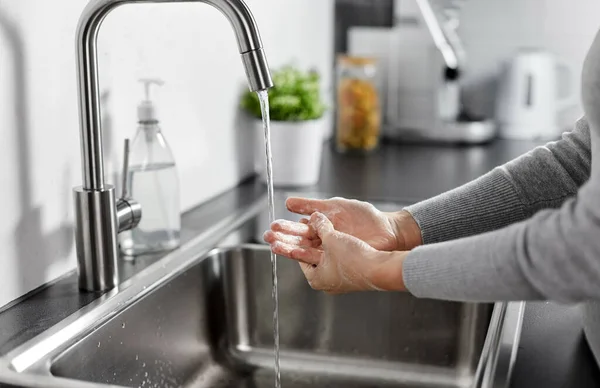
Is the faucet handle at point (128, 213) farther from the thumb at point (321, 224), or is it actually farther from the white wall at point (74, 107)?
the thumb at point (321, 224)

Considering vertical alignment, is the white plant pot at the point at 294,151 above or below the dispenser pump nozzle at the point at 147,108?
below

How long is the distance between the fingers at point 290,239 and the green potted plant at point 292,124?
0.62m

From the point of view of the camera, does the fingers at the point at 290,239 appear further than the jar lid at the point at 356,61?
No

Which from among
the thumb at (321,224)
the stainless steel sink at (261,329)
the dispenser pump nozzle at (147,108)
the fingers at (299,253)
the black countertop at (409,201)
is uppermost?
the dispenser pump nozzle at (147,108)

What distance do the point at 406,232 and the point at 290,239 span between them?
6.3 inches

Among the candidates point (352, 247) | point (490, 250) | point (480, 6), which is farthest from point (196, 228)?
point (480, 6)

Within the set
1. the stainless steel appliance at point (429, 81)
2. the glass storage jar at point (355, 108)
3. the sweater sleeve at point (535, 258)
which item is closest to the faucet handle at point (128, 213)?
the sweater sleeve at point (535, 258)

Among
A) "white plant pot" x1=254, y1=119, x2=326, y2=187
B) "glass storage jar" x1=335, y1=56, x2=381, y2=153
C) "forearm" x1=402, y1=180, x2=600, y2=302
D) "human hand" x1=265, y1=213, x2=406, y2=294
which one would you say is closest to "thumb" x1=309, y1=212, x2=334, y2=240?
"human hand" x1=265, y1=213, x2=406, y2=294

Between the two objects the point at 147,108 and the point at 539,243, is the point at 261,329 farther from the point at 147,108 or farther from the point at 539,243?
the point at 539,243

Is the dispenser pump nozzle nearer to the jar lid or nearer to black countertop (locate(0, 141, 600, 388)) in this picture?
black countertop (locate(0, 141, 600, 388))

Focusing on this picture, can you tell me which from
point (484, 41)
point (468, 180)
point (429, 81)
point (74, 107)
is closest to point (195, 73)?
point (74, 107)

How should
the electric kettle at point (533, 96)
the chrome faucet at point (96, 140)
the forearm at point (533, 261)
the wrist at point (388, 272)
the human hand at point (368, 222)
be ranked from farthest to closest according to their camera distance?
the electric kettle at point (533, 96), the human hand at point (368, 222), the chrome faucet at point (96, 140), the wrist at point (388, 272), the forearm at point (533, 261)

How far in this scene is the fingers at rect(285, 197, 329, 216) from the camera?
100 cm

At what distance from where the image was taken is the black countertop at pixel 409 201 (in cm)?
82
